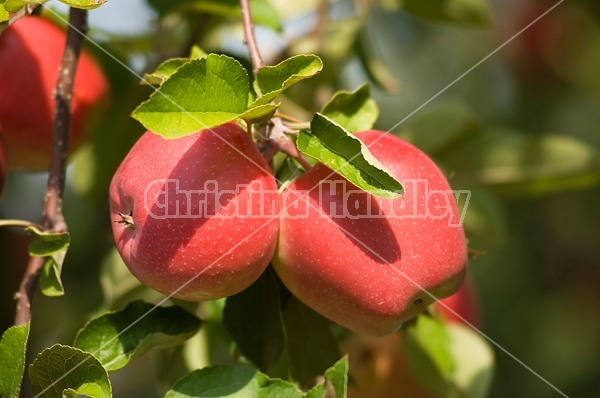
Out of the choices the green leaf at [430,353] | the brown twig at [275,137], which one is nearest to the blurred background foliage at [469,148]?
the green leaf at [430,353]

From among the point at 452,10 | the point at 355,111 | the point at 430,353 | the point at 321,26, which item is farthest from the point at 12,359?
the point at 452,10

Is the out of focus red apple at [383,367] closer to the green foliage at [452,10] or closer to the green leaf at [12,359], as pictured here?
the green foliage at [452,10]

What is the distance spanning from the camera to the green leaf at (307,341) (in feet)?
3.50

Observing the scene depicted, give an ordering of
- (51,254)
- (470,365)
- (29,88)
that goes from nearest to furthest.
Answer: (51,254)
(29,88)
(470,365)

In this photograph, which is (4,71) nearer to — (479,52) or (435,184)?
(435,184)

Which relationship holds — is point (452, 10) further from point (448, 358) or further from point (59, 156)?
point (59, 156)

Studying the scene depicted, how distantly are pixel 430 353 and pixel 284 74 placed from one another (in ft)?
2.10

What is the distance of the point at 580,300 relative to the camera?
238 centimetres

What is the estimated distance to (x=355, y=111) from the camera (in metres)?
1.00

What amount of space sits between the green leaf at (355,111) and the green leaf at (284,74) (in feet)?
0.53

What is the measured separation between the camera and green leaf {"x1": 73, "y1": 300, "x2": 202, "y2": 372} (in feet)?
3.03

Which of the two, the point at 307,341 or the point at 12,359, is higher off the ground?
the point at 12,359

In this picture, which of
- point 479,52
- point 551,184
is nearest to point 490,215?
point 551,184

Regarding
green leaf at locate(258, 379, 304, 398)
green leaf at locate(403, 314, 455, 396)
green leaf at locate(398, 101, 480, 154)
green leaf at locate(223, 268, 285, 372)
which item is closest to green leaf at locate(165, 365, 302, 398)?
green leaf at locate(258, 379, 304, 398)
